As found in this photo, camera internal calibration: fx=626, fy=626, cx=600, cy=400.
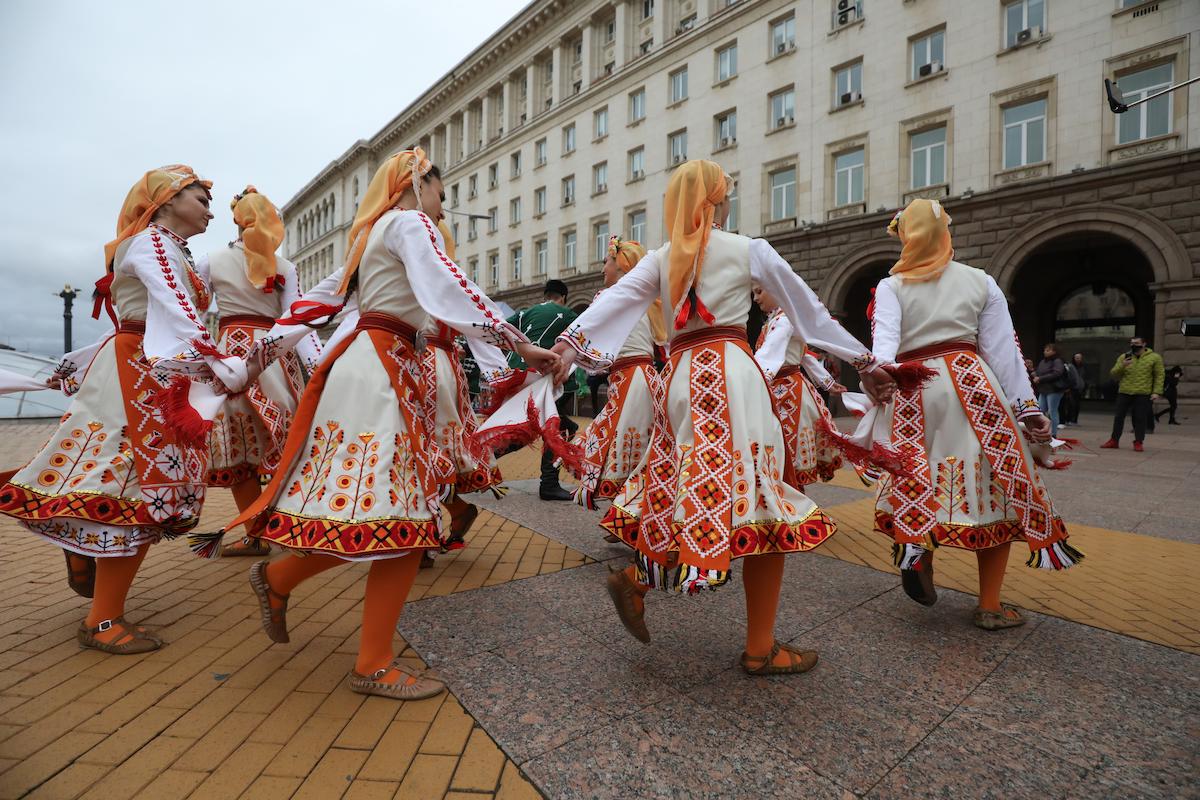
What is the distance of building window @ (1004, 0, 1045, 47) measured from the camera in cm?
1645

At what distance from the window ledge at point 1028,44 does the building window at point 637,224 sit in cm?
1347

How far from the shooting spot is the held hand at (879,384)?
2715 millimetres

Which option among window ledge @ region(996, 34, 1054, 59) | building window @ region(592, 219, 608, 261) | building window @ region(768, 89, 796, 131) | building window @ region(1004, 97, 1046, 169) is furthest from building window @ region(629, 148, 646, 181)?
building window @ region(1004, 97, 1046, 169)

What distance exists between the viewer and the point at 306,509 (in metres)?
2.10

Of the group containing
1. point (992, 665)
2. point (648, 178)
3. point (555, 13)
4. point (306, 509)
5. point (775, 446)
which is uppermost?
point (555, 13)

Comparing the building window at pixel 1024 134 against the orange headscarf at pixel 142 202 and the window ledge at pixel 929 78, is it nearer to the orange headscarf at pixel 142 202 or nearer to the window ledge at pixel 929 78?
the window ledge at pixel 929 78

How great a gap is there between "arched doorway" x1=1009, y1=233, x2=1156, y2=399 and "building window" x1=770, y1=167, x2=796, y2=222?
23.9 feet

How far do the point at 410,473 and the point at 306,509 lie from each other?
13.9 inches

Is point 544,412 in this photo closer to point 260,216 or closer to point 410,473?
point 410,473

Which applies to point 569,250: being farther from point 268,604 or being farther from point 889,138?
point 268,604

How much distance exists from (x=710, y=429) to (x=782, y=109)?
23.1 meters

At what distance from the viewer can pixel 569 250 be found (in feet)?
103

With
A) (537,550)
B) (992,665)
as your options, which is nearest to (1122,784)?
(992,665)

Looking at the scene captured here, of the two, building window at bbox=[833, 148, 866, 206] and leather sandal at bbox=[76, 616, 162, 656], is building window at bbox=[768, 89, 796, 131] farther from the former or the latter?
leather sandal at bbox=[76, 616, 162, 656]
